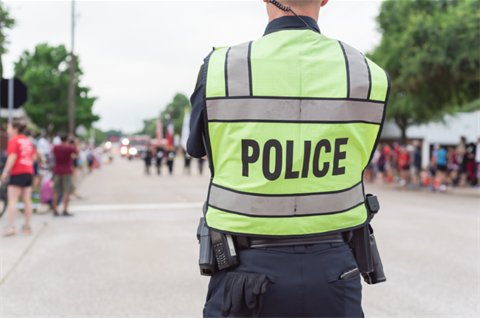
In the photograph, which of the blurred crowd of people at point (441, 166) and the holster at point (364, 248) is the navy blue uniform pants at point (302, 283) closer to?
the holster at point (364, 248)

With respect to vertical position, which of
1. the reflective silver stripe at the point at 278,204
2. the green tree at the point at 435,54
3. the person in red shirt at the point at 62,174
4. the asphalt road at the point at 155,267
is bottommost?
the asphalt road at the point at 155,267

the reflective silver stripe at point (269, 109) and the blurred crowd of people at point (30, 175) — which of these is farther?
the blurred crowd of people at point (30, 175)

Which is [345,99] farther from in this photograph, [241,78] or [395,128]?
[395,128]

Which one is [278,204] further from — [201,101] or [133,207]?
[133,207]

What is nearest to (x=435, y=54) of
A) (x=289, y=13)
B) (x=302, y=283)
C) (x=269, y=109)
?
(x=289, y=13)

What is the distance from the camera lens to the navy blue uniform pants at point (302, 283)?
1.58 m

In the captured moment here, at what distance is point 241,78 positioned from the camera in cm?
160

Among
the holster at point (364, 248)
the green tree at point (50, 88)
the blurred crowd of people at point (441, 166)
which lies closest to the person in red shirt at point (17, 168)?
the holster at point (364, 248)

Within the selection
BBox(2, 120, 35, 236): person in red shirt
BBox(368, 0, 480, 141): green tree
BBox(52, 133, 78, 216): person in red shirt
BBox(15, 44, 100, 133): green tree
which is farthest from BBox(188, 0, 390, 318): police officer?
BBox(15, 44, 100, 133): green tree

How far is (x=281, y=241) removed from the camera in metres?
1.63

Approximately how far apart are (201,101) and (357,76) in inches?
22.1

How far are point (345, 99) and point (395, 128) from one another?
48.0 m

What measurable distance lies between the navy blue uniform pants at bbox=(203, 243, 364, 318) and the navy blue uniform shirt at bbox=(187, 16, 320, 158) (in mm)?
424

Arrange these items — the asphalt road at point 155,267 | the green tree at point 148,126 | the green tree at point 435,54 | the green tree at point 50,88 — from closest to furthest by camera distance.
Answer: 1. the asphalt road at point 155,267
2. the green tree at point 435,54
3. the green tree at point 50,88
4. the green tree at point 148,126
